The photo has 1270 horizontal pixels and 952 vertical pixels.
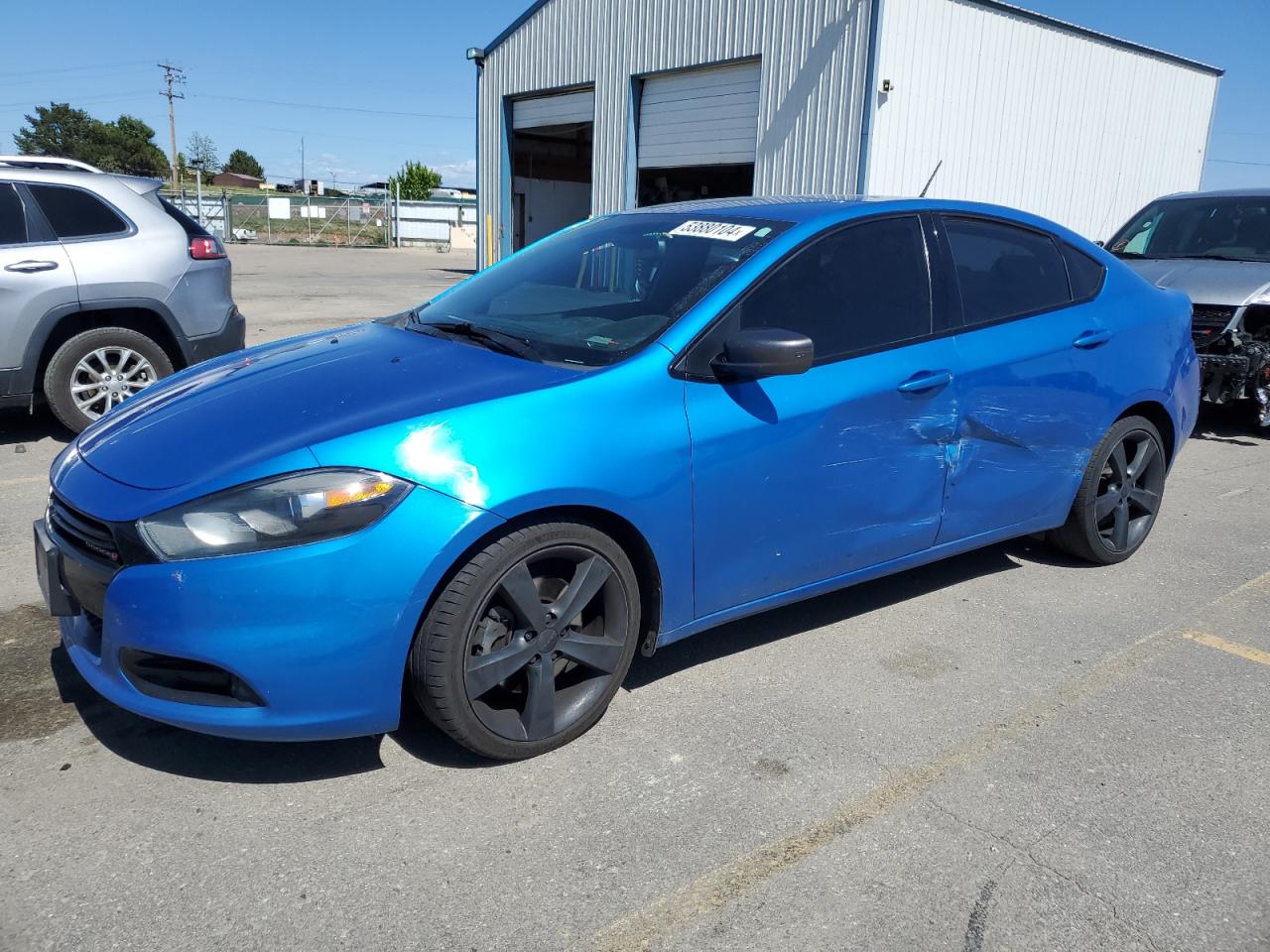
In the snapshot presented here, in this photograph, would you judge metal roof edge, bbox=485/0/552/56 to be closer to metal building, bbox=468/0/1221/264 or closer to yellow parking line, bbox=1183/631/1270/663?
metal building, bbox=468/0/1221/264

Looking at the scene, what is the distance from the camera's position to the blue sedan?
243 centimetres

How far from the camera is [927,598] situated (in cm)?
420

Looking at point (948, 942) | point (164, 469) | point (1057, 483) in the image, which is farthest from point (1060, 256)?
point (164, 469)

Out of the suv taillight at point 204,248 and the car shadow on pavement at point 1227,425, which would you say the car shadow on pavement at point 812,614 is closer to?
the car shadow on pavement at point 1227,425

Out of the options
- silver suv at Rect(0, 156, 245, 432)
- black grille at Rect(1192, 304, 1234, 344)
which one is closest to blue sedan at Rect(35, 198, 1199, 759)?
silver suv at Rect(0, 156, 245, 432)

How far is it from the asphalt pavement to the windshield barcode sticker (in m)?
1.50

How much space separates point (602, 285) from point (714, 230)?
0.47 meters

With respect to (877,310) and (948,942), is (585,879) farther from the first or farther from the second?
(877,310)

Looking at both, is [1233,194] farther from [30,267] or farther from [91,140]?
[91,140]

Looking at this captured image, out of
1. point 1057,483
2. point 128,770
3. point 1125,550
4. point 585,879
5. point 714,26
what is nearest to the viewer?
point 585,879

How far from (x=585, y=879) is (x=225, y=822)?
3.14 feet

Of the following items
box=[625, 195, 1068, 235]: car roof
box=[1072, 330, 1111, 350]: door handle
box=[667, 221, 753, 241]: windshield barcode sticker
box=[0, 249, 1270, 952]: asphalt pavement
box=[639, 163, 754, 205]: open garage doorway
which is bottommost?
box=[0, 249, 1270, 952]: asphalt pavement

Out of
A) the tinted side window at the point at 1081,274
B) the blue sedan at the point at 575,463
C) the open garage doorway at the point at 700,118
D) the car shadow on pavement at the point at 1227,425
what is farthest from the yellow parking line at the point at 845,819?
the open garage doorway at the point at 700,118

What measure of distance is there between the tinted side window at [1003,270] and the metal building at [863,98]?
29.6 feet
